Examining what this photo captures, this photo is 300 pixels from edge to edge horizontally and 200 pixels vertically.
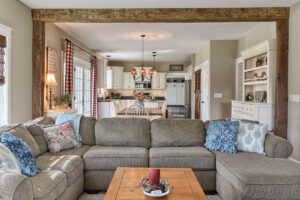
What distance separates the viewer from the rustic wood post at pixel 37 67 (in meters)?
4.18

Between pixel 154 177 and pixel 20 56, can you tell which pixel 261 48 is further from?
pixel 20 56

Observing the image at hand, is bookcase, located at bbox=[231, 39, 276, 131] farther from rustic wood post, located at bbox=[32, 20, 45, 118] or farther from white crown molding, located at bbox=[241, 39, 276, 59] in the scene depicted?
→ rustic wood post, located at bbox=[32, 20, 45, 118]

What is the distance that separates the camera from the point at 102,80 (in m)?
8.84

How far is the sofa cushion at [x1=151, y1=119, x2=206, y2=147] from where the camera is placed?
3113 mm

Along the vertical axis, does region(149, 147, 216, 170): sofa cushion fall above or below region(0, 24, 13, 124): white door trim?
below

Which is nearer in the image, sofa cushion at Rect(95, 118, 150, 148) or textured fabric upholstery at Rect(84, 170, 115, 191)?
textured fabric upholstery at Rect(84, 170, 115, 191)

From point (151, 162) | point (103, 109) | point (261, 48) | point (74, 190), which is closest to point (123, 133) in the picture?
point (151, 162)

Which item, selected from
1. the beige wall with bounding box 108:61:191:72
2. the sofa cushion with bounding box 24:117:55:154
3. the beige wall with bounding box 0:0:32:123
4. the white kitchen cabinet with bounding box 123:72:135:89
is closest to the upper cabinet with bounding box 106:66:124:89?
the white kitchen cabinet with bounding box 123:72:135:89

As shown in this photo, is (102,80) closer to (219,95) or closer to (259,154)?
(219,95)

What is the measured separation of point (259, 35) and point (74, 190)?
481 centimetres

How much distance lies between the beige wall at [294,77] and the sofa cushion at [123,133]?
2.54 m

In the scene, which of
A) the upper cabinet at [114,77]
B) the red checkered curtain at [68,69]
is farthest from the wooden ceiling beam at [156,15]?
the upper cabinet at [114,77]

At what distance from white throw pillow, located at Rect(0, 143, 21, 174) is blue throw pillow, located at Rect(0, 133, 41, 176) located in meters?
0.08

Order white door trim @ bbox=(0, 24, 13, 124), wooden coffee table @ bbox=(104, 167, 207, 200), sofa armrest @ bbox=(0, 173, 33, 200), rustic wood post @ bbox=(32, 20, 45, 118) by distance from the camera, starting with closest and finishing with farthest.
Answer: sofa armrest @ bbox=(0, 173, 33, 200)
wooden coffee table @ bbox=(104, 167, 207, 200)
white door trim @ bbox=(0, 24, 13, 124)
rustic wood post @ bbox=(32, 20, 45, 118)
